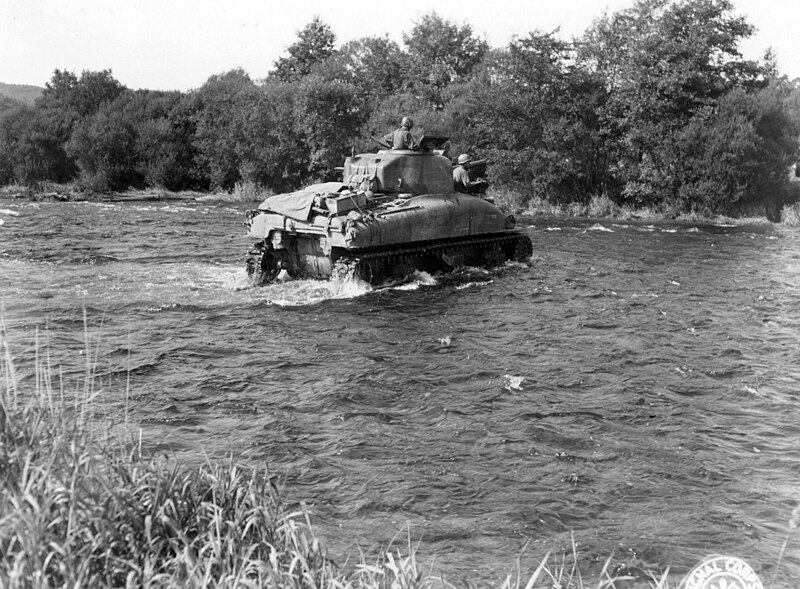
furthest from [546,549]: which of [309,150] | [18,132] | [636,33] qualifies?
[18,132]

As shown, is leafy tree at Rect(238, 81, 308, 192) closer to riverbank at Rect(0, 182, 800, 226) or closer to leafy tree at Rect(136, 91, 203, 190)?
riverbank at Rect(0, 182, 800, 226)

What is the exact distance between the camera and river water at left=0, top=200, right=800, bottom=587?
7.05 meters

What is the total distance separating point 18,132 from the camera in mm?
45562

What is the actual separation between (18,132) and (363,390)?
137ft

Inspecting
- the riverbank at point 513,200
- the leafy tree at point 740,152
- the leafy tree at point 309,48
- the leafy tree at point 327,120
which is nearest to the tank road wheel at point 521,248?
the riverbank at point 513,200

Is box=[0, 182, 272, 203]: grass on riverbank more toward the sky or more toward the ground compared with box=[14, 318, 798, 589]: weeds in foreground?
more toward the sky

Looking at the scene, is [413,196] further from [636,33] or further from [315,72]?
[315,72]

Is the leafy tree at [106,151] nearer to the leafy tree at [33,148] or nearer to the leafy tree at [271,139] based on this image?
the leafy tree at [33,148]

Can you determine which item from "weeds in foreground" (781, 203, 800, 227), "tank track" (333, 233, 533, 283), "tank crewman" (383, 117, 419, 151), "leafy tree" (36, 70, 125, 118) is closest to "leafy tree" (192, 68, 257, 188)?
"leafy tree" (36, 70, 125, 118)

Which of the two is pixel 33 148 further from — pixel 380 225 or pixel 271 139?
pixel 380 225

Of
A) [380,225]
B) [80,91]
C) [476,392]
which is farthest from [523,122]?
[80,91]

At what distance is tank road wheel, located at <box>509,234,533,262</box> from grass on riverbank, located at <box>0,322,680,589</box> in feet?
52.5

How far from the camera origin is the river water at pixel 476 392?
7047mm

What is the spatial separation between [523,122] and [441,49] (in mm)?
20166
